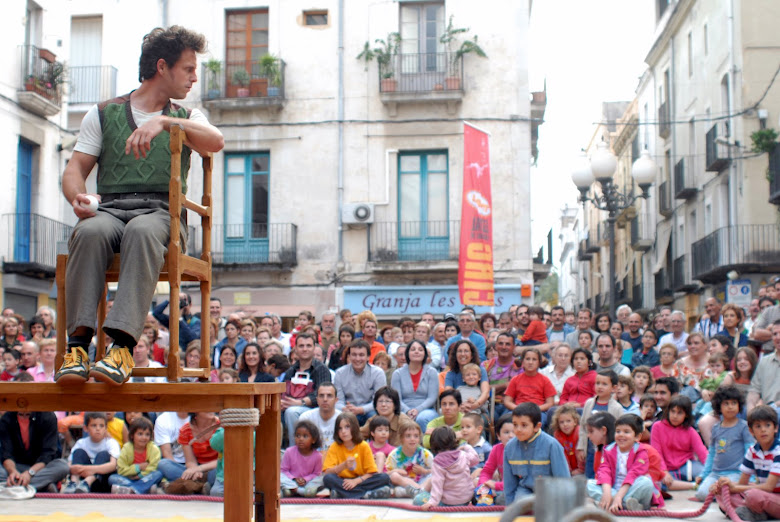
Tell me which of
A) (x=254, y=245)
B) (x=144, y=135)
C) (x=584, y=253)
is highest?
(x=584, y=253)

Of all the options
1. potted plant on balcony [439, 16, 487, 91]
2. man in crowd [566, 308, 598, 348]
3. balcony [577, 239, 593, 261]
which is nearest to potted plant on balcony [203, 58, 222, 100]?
potted plant on balcony [439, 16, 487, 91]

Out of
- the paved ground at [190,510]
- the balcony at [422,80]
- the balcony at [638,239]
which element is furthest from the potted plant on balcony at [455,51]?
the balcony at [638,239]

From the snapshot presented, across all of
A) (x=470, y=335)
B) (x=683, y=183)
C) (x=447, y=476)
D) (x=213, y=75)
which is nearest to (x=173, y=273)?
(x=447, y=476)

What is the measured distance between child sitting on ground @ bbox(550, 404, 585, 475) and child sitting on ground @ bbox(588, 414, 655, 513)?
0.72 meters

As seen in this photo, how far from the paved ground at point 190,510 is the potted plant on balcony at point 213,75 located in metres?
12.2

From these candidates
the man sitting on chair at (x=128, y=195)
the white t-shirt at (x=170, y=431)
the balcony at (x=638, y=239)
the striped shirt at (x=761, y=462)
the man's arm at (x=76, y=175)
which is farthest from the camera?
the balcony at (x=638, y=239)

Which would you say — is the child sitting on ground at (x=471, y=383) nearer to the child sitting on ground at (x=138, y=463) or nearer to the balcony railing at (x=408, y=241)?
the child sitting on ground at (x=138, y=463)

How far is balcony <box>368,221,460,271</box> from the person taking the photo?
61.5ft

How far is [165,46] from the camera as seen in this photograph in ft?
15.1

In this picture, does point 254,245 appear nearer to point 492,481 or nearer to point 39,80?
point 39,80

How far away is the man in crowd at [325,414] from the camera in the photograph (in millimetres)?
8883

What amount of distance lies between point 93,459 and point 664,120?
21156mm

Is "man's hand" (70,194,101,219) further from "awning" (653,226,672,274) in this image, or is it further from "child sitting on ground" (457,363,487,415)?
"awning" (653,226,672,274)

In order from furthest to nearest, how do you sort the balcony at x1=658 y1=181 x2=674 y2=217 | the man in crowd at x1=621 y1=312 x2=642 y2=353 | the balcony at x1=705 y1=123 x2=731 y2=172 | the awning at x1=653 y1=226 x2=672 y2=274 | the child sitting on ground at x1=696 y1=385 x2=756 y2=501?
the awning at x1=653 y1=226 x2=672 y2=274, the balcony at x1=658 y1=181 x2=674 y2=217, the balcony at x1=705 y1=123 x2=731 y2=172, the man in crowd at x1=621 y1=312 x2=642 y2=353, the child sitting on ground at x1=696 y1=385 x2=756 y2=501
